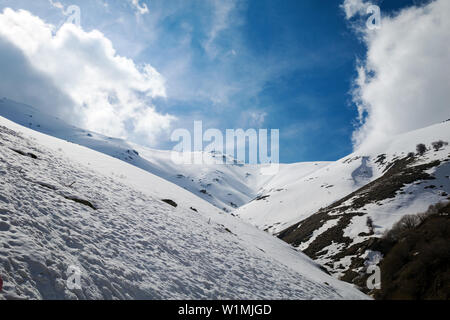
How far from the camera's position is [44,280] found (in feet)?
19.4

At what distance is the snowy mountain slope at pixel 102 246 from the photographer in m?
6.30

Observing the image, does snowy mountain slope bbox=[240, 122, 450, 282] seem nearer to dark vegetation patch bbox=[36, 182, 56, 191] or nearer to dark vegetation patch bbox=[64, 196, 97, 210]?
dark vegetation patch bbox=[64, 196, 97, 210]

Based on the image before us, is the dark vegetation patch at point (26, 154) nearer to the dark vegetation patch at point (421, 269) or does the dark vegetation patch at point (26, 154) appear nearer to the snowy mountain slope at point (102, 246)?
the snowy mountain slope at point (102, 246)

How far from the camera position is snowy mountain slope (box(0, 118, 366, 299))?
630 centimetres

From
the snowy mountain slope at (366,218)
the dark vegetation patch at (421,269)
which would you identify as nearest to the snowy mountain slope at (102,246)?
the dark vegetation patch at (421,269)

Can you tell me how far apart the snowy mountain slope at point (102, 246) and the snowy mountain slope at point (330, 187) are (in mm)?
119582

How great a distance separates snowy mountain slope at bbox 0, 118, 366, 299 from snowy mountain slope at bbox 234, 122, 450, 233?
392ft

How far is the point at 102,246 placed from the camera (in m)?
8.62

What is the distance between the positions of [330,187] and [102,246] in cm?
16610

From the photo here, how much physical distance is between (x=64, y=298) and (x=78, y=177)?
9.89m

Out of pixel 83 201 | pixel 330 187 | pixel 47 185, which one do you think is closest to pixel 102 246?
pixel 83 201

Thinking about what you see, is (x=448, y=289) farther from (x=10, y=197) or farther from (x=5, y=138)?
(x=5, y=138)
